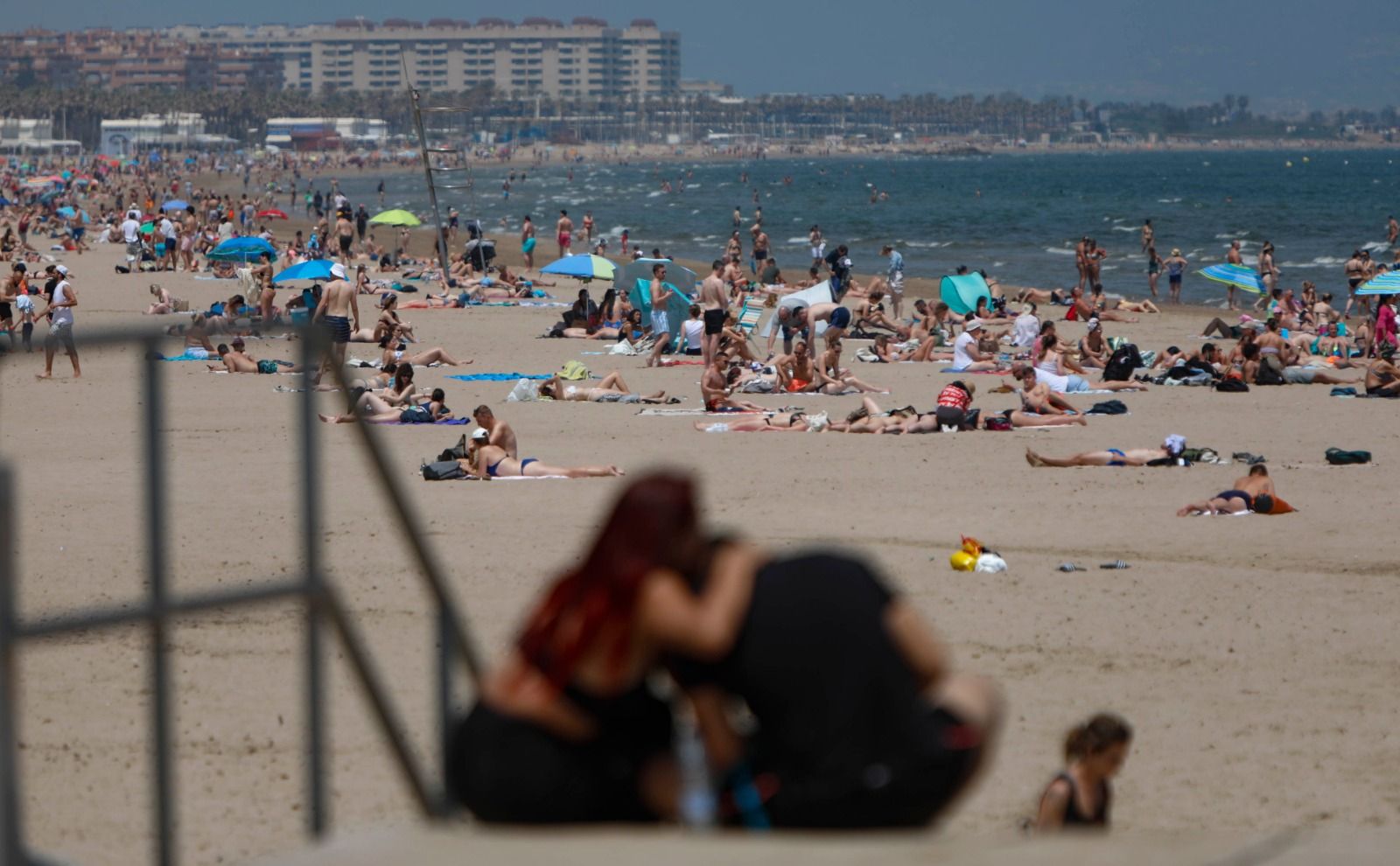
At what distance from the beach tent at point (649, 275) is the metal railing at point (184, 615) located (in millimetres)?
17690

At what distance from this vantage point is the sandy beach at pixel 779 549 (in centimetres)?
482

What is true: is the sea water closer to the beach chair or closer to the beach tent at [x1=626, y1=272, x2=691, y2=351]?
the beach chair

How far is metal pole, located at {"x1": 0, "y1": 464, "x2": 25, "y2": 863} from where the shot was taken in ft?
8.07

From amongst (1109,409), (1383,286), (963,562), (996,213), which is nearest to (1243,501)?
(963,562)

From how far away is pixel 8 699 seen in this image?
249 centimetres

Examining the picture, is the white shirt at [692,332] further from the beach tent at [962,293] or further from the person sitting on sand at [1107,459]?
the person sitting on sand at [1107,459]

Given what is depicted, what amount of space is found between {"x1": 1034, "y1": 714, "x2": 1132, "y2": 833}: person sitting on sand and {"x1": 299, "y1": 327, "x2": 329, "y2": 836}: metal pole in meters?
2.47

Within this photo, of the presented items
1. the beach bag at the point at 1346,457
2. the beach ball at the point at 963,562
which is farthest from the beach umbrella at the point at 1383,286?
the beach ball at the point at 963,562

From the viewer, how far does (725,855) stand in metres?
2.48

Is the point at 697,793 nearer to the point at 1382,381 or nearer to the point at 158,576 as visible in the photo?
the point at 158,576

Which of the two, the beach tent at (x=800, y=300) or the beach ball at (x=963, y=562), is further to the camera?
the beach tent at (x=800, y=300)

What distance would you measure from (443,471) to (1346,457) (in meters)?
6.95

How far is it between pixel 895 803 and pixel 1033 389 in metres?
12.6

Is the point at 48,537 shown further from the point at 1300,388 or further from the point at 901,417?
the point at 1300,388
